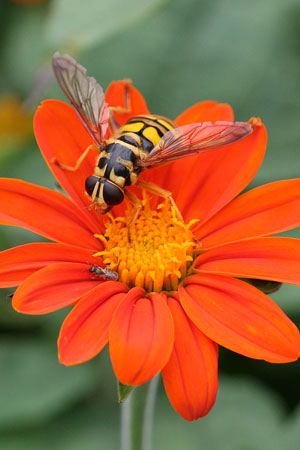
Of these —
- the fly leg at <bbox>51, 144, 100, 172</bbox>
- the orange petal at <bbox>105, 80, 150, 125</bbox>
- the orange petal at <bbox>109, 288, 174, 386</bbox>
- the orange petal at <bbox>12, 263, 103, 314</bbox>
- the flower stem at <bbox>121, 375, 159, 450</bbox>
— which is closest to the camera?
the orange petal at <bbox>109, 288, 174, 386</bbox>

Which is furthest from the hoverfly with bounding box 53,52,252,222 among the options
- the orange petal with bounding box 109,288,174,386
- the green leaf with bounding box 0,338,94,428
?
the green leaf with bounding box 0,338,94,428

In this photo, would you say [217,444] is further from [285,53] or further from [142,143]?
[285,53]

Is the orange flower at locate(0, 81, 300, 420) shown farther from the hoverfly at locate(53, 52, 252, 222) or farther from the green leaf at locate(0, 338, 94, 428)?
the green leaf at locate(0, 338, 94, 428)

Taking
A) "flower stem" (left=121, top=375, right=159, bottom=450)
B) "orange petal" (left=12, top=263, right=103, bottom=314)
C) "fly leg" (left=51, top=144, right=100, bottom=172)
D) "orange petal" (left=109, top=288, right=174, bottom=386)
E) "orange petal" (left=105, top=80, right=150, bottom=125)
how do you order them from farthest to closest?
"orange petal" (left=105, top=80, right=150, bottom=125)
"fly leg" (left=51, top=144, right=100, bottom=172)
"flower stem" (left=121, top=375, right=159, bottom=450)
"orange petal" (left=12, top=263, right=103, bottom=314)
"orange petal" (left=109, top=288, right=174, bottom=386)

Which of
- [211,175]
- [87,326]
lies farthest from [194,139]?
[87,326]

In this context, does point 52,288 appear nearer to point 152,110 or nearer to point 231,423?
point 231,423

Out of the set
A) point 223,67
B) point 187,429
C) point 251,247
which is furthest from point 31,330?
point 223,67
